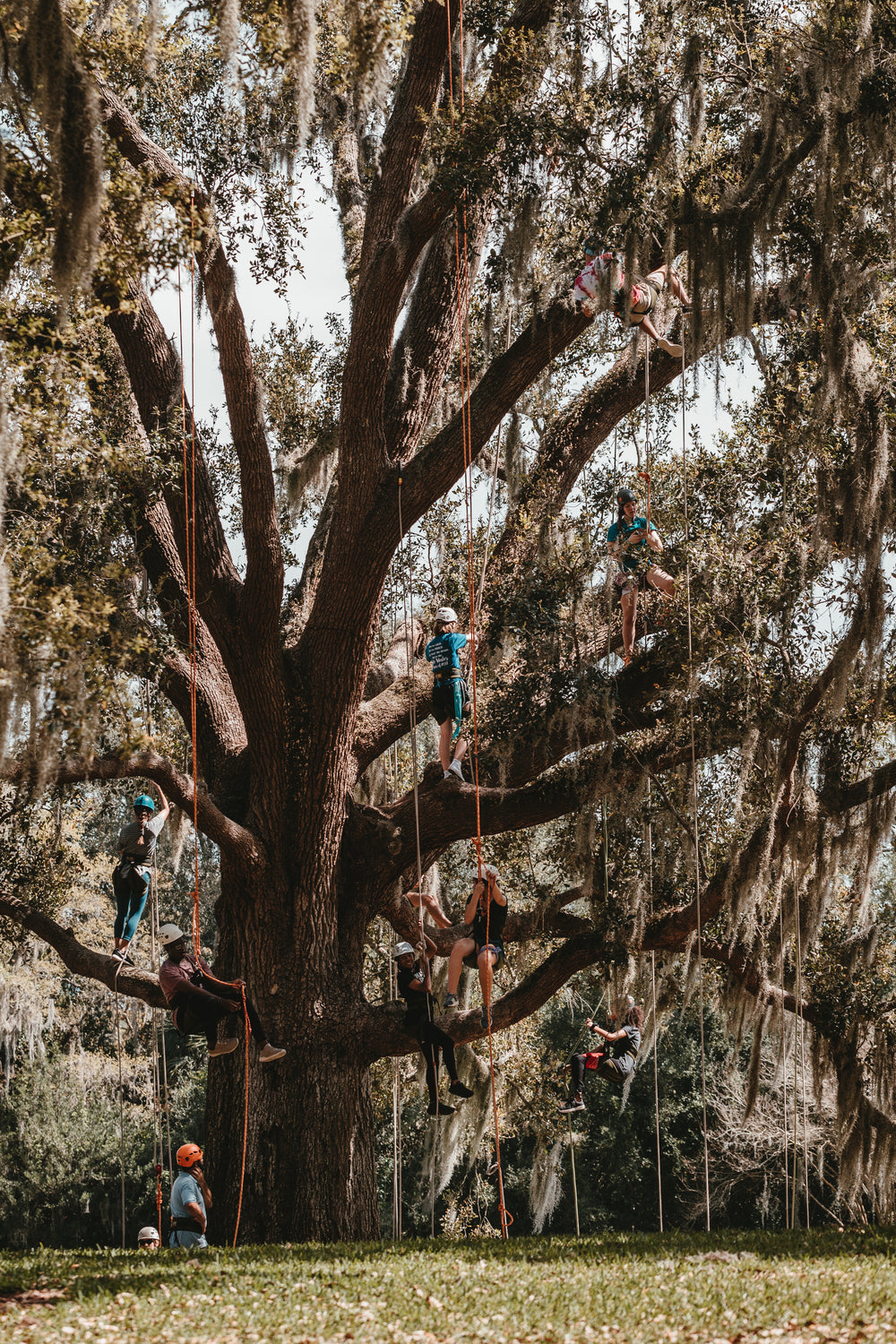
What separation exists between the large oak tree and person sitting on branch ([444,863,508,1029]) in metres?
0.80

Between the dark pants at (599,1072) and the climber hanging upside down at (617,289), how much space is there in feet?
20.0

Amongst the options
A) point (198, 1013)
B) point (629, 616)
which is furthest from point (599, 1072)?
point (198, 1013)

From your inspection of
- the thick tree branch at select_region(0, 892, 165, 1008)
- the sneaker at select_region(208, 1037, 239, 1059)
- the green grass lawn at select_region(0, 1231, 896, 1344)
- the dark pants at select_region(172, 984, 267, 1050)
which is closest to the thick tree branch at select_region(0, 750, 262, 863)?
the dark pants at select_region(172, 984, 267, 1050)

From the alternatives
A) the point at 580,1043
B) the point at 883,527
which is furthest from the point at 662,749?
the point at 580,1043

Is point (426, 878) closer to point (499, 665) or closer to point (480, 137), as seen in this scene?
point (499, 665)

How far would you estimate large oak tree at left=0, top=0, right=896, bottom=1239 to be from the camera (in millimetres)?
8594

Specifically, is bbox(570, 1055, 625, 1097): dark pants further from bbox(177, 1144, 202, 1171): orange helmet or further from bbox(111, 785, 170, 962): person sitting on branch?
bbox(111, 785, 170, 962): person sitting on branch

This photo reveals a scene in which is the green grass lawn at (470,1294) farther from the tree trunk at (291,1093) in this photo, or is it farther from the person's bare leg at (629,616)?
the person's bare leg at (629,616)

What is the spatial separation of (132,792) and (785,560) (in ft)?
24.8

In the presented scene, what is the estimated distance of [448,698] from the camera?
9.60 m

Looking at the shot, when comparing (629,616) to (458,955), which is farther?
(629,616)

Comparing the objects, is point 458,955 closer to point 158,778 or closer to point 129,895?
point 158,778

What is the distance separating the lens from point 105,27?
383 inches

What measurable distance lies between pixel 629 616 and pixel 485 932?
108 inches
